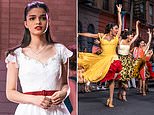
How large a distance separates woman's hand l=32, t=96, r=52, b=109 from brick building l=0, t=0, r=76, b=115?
43.1 inches

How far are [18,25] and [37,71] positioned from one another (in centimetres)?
116

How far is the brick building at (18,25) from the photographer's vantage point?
10.1ft

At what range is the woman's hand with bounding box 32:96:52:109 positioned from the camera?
1961mm

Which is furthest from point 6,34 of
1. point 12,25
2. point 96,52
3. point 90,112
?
point 96,52

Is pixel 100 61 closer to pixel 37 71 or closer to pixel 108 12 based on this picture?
pixel 37 71

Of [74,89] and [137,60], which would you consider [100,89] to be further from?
[74,89]

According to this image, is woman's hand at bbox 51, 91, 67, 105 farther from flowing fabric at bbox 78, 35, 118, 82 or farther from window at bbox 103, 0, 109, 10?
window at bbox 103, 0, 109, 10

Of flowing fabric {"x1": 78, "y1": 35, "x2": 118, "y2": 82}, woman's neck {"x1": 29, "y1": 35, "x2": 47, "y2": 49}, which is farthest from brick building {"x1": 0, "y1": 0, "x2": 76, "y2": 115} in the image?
flowing fabric {"x1": 78, "y1": 35, "x2": 118, "y2": 82}

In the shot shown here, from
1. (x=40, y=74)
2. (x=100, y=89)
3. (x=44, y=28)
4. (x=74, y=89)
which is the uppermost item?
(x=44, y=28)

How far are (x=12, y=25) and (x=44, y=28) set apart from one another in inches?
44.0

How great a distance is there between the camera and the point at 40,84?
2.02 metres

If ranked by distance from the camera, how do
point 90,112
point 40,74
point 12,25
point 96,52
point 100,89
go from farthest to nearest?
point 100,89 → point 96,52 → point 90,112 → point 12,25 → point 40,74

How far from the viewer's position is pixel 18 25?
10.1 ft

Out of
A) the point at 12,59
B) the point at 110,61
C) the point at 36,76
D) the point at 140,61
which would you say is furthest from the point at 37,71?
the point at 140,61
